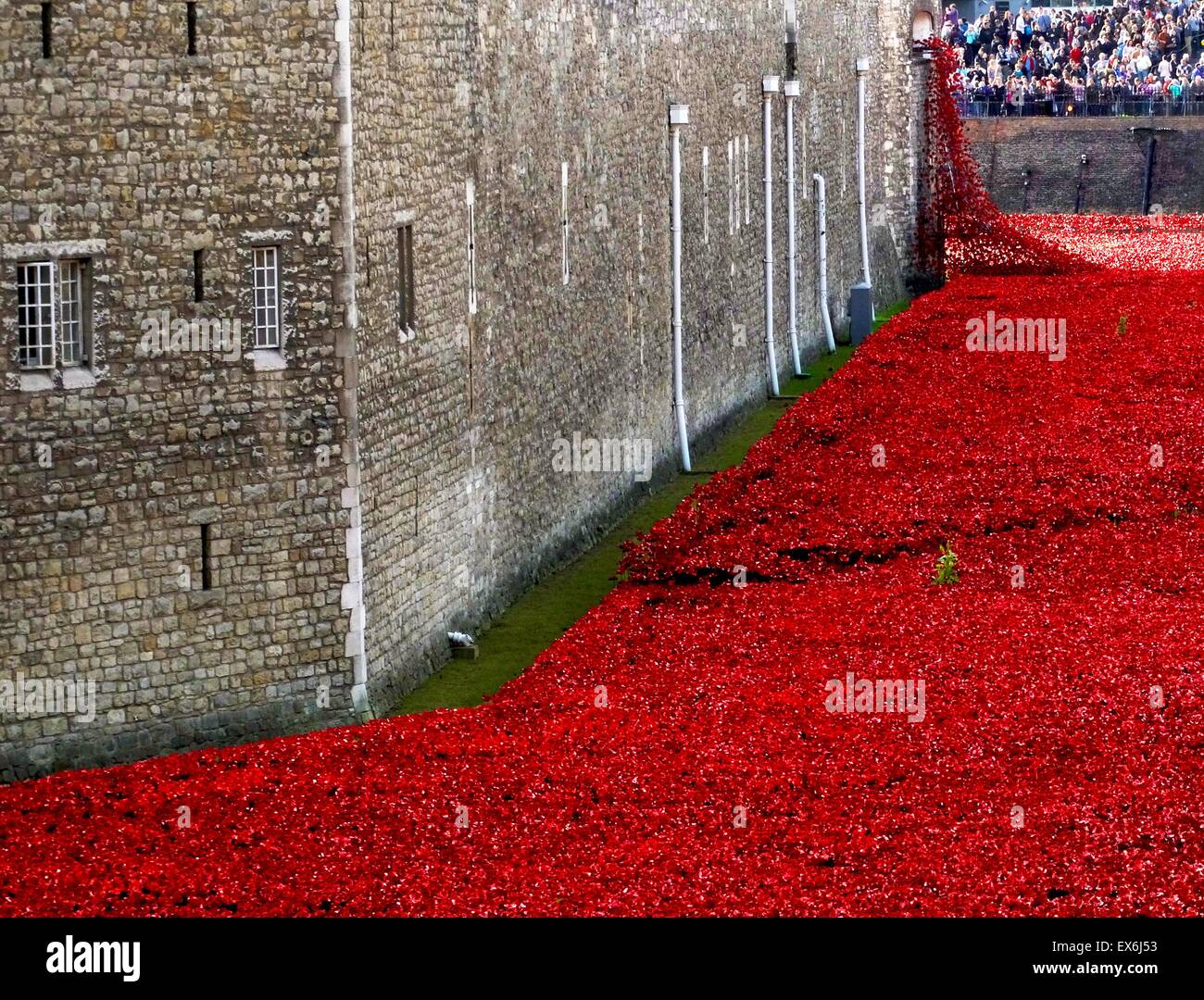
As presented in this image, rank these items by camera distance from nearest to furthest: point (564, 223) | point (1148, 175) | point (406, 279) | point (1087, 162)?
point (406, 279) < point (564, 223) < point (1148, 175) < point (1087, 162)

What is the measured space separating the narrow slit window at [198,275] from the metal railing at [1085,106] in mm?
50340

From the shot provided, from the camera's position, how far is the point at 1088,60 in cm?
7000

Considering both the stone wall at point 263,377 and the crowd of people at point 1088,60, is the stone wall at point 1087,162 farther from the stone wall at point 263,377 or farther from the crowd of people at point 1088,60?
the stone wall at point 263,377

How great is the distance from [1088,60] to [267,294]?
185ft

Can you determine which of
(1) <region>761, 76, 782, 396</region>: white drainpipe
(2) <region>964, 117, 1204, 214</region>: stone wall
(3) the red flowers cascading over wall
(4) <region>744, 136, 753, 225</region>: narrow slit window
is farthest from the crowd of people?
(4) <region>744, 136, 753, 225</region>: narrow slit window

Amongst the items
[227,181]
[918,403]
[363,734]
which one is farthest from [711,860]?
[918,403]

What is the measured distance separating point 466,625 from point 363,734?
3961mm

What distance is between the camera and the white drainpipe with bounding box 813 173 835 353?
132 ft

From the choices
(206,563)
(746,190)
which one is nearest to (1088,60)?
(746,190)

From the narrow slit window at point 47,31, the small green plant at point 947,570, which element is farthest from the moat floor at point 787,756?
the narrow slit window at point 47,31

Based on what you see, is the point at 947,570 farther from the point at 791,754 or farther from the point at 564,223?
the point at 564,223

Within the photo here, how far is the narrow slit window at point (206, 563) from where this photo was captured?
55.5 feet

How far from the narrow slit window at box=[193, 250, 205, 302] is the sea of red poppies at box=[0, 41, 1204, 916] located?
3.12 metres

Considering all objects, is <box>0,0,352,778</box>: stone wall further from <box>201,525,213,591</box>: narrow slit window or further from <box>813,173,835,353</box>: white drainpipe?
<box>813,173,835,353</box>: white drainpipe
